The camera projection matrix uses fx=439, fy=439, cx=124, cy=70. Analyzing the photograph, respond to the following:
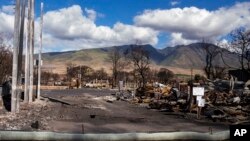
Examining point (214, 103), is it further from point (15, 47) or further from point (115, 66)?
point (115, 66)

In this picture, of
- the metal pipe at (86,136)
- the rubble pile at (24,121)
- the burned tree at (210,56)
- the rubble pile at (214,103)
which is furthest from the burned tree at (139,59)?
the metal pipe at (86,136)

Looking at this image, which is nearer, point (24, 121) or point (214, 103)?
point (24, 121)

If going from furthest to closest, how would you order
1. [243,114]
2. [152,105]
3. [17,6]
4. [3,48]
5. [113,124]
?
[3,48] → [152,105] → [243,114] → [17,6] → [113,124]

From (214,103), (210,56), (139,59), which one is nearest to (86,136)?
(214,103)

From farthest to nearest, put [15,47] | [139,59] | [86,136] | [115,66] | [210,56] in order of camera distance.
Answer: [115,66], [210,56], [139,59], [15,47], [86,136]

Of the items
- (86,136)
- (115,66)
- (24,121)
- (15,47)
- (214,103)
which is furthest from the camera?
(115,66)

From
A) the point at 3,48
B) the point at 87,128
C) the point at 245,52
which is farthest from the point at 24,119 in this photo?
the point at 245,52

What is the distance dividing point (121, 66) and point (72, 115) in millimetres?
81257

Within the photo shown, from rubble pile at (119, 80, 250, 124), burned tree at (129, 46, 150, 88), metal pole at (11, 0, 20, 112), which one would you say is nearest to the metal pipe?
rubble pile at (119, 80, 250, 124)

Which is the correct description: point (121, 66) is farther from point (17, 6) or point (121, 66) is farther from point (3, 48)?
point (17, 6)

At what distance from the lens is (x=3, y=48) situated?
47781 mm

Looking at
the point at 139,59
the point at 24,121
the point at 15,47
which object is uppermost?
the point at 139,59

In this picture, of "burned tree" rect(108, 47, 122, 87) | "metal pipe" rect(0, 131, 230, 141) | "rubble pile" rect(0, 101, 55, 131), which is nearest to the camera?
"metal pipe" rect(0, 131, 230, 141)

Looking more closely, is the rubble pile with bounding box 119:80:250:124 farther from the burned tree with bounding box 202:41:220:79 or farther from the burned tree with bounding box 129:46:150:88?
the burned tree with bounding box 202:41:220:79
